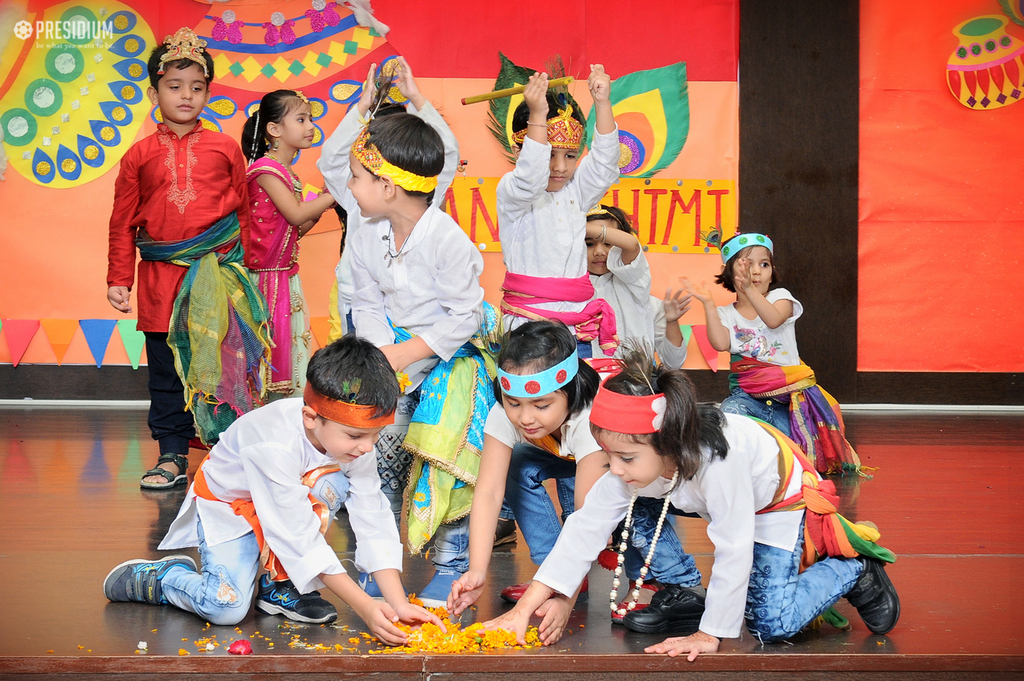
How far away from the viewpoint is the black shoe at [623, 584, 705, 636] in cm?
177

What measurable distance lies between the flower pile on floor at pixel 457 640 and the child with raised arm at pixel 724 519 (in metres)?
0.03

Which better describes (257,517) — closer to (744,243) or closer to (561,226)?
(561,226)

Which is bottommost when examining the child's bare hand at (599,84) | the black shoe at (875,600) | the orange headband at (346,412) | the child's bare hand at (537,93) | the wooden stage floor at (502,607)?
the wooden stage floor at (502,607)

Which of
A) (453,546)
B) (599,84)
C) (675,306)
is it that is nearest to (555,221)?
(599,84)

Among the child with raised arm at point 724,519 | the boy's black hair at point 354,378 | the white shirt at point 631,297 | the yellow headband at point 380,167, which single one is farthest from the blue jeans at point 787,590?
the white shirt at point 631,297

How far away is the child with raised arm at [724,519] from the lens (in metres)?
1.63

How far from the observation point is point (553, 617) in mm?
1736

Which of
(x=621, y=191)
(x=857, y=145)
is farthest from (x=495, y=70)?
(x=857, y=145)

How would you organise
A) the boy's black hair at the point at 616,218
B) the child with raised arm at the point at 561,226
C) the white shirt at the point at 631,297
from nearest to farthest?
the child with raised arm at the point at 561,226 → the white shirt at the point at 631,297 → the boy's black hair at the point at 616,218

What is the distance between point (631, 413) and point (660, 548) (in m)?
0.38

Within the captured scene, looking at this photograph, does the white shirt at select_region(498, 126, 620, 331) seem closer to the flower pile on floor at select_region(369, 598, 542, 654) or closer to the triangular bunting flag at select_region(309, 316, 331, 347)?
the flower pile on floor at select_region(369, 598, 542, 654)

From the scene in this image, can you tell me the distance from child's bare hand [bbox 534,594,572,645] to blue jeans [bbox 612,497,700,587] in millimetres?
205

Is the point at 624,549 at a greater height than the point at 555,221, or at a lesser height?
lesser

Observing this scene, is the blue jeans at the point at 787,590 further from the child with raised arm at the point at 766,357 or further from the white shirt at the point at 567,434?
the child with raised arm at the point at 766,357
